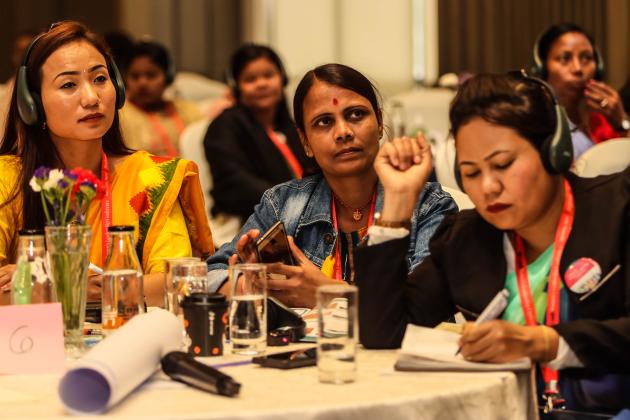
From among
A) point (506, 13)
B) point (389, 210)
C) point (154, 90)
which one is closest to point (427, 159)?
point (389, 210)

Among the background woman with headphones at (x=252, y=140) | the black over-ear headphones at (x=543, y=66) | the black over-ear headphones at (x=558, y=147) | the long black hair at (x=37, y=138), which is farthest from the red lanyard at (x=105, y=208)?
the black over-ear headphones at (x=543, y=66)

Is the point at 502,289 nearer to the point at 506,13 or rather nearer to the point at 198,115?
the point at 198,115

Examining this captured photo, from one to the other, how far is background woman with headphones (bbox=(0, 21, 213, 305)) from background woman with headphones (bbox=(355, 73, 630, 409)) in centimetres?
83

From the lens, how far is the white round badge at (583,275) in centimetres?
182

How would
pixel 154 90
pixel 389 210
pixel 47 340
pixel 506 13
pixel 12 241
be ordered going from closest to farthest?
1. pixel 47 340
2. pixel 389 210
3. pixel 12 241
4. pixel 154 90
5. pixel 506 13

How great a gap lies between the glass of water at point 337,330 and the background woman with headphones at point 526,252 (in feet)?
0.69

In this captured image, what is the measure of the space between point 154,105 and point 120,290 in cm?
468

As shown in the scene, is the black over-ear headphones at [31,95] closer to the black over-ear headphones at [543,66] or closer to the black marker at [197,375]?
the black marker at [197,375]

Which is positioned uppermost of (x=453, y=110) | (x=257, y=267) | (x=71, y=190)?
(x=453, y=110)

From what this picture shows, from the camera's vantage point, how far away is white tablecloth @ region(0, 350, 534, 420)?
1443mm

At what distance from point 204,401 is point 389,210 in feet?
2.06

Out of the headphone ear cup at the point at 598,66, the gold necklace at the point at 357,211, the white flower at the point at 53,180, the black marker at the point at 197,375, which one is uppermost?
the headphone ear cup at the point at 598,66

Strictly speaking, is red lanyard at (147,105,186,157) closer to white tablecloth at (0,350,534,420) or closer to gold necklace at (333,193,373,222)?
gold necklace at (333,193,373,222)

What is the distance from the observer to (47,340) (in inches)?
68.6
